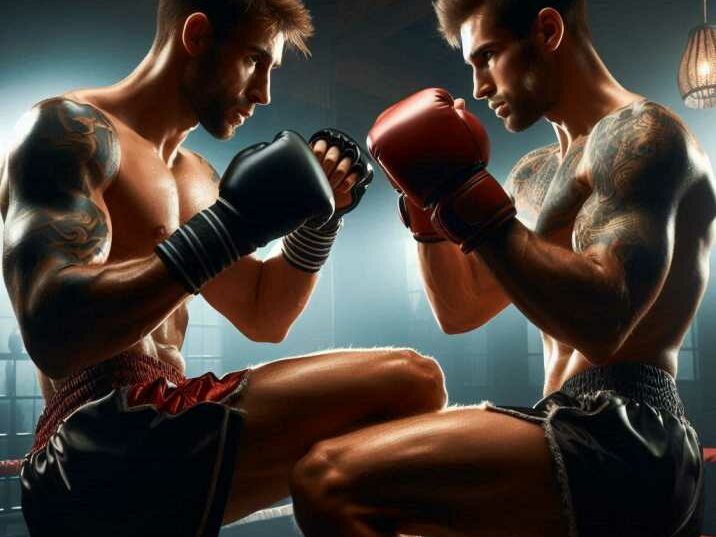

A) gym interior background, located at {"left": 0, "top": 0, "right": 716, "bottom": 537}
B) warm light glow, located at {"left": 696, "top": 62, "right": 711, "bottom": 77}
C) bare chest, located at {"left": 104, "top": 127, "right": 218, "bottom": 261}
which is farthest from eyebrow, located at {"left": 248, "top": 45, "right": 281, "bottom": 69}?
warm light glow, located at {"left": 696, "top": 62, "right": 711, "bottom": 77}

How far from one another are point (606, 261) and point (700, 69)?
10.5 ft

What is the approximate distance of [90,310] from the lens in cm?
140

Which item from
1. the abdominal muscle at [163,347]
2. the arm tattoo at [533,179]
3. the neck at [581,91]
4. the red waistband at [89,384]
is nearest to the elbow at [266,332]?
the abdominal muscle at [163,347]

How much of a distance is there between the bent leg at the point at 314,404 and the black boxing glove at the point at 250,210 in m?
0.28

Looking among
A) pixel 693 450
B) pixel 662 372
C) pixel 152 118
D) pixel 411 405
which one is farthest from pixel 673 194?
pixel 152 118

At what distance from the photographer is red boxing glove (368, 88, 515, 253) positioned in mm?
1493

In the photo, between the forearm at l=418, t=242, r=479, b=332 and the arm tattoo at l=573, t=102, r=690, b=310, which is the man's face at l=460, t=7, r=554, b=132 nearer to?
the arm tattoo at l=573, t=102, r=690, b=310

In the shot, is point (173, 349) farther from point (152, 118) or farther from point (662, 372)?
point (662, 372)

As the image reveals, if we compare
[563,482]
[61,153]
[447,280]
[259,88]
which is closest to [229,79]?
[259,88]

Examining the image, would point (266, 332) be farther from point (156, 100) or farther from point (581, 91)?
point (581, 91)

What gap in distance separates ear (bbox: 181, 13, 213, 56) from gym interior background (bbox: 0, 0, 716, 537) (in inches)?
92.6

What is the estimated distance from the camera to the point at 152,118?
1969 mm

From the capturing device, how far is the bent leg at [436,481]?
1401 millimetres

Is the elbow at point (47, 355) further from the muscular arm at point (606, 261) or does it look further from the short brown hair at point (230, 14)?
the short brown hair at point (230, 14)
